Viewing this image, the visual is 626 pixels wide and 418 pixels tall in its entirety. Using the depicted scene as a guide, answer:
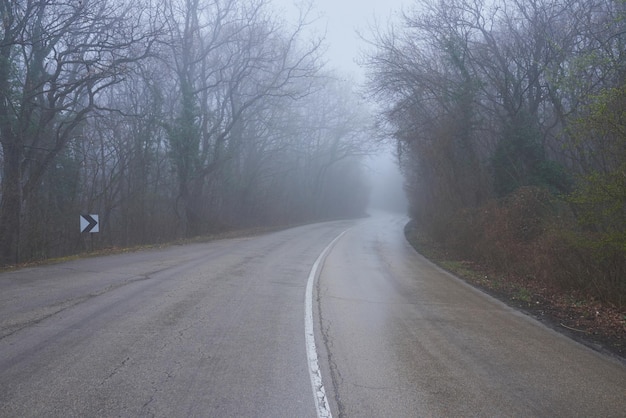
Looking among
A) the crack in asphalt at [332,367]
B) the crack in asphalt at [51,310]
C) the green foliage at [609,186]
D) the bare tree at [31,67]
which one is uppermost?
the bare tree at [31,67]

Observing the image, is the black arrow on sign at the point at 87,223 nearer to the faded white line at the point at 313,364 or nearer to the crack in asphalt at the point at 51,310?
the crack in asphalt at the point at 51,310

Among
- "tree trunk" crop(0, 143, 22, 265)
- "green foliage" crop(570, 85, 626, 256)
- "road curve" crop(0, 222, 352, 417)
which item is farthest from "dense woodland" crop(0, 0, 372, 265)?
"green foliage" crop(570, 85, 626, 256)

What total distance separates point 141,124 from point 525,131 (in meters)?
21.6

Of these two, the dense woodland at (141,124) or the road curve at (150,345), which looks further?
the dense woodland at (141,124)

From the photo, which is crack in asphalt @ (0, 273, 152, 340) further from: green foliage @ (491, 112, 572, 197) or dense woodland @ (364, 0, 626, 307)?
green foliage @ (491, 112, 572, 197)

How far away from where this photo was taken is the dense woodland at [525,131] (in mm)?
9992

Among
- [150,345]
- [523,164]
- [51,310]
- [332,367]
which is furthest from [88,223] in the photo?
[523,164]

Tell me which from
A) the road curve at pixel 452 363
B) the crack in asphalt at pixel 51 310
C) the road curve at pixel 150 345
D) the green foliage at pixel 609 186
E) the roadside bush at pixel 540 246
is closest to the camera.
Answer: the road curve at pixel 150 345

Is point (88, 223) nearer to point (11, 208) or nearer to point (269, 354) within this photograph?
point (11, 208)

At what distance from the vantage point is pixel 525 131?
20.5 meters

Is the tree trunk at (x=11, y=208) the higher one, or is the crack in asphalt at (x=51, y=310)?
the tree trunk at (x=11, y=208)

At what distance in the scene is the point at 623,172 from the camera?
8930 millimetres

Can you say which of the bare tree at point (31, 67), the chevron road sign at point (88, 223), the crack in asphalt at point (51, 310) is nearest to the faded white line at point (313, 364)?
the crack in asphalt at point (51, 310)

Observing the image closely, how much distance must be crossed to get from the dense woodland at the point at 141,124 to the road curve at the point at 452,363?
12.8m
